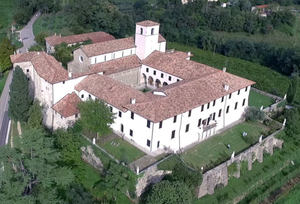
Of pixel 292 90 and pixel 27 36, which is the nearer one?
pixel 292 90

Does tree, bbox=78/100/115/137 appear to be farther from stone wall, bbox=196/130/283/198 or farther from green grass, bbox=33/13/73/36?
green grass, bbox=33/13/73/36

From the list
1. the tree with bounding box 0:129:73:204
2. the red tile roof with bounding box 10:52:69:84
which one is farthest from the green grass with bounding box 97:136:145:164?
the red tile roof with bounding box 10:52:69:84

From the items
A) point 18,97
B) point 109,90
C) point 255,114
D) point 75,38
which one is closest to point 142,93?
point 109,90

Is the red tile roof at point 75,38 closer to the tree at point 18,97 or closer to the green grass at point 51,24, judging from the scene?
the green grass at point 51,24

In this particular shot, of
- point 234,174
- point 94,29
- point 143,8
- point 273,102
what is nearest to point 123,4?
point 143,8

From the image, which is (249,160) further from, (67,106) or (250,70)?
(250,70)

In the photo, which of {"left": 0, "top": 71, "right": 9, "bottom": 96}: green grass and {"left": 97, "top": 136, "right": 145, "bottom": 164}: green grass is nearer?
{"left": 97, "top": 136, "right": 145, "bottom": 164}: green grass

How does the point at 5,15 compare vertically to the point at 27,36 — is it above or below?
above
